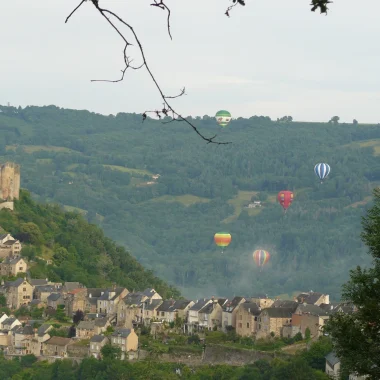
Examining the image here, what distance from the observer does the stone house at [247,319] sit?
60.4m

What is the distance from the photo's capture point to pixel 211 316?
6381cm

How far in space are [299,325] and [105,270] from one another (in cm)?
2773

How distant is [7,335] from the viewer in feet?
219

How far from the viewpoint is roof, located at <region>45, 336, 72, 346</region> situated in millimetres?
63625

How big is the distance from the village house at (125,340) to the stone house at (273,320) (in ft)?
19.0

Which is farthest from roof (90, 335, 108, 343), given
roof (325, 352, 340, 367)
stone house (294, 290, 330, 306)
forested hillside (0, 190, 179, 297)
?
forested hillside (0, 190, 179, 297)

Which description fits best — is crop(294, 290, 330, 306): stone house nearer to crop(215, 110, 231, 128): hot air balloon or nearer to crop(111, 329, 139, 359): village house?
A: crop(111, 329, 139, 359): village house

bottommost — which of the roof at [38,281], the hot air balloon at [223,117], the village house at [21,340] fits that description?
the village house at [21,340]

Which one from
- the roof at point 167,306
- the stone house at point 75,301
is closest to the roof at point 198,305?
the roof at point 167,306

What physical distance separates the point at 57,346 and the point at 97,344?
2.30 meters

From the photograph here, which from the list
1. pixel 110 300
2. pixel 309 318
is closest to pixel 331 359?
pixel 309 318

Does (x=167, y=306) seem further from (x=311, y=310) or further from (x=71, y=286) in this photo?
(x=311, y=310)

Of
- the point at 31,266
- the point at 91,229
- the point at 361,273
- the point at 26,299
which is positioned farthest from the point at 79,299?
the point at 361,273

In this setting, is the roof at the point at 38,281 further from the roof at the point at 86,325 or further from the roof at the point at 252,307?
the roof at the point at 252,307
